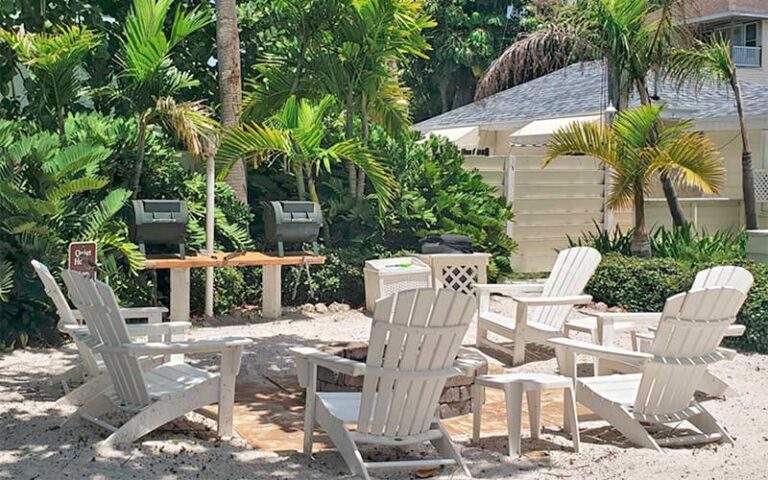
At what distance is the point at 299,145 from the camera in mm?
10109

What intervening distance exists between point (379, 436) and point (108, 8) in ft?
29.1

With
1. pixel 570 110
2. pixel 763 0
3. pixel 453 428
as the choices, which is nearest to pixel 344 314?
pixel 453 428

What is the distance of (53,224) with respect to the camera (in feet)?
27.0

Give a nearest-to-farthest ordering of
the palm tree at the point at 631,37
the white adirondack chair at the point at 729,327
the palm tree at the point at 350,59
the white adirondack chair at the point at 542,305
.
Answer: the white adirondack chair at the point at 729,327 → the white adirondack chair at the point at 542,305 → the palm tree at the point at 350,59 → the palm tree at the point at 631,37

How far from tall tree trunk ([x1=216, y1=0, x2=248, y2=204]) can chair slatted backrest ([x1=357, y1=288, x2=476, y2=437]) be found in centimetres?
638

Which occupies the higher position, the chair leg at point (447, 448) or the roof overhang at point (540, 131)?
the roof overhang at point (540, 131)

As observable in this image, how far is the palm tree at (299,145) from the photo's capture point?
10.0m

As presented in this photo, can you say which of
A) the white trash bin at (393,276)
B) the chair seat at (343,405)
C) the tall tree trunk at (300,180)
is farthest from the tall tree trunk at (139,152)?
the chair seat at (343,405)

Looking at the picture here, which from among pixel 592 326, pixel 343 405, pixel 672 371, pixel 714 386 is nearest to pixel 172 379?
pixel 343 405

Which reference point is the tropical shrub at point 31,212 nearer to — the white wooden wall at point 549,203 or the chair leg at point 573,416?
the chair leg at point 573,416

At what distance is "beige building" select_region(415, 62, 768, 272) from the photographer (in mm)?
13086

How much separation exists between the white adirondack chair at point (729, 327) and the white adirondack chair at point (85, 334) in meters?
3.22

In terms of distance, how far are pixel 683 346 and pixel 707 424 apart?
2.06 ft

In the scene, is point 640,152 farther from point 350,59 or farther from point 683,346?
point 683,346
